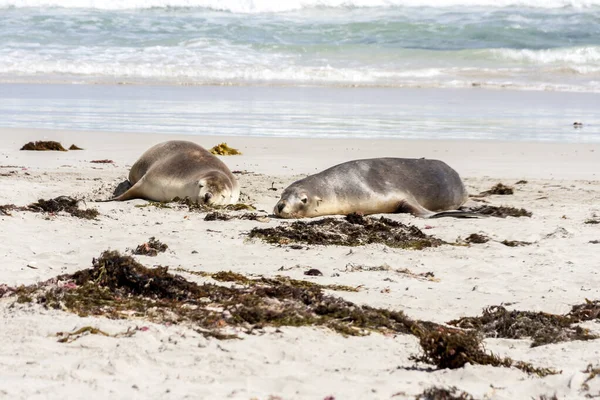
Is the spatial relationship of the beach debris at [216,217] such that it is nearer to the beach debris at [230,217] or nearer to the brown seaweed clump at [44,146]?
the beach debris at [230,217]

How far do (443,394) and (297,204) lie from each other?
5.01 m

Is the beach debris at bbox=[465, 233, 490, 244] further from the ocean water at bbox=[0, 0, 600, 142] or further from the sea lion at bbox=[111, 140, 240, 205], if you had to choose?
the ocean water at bbox=[0, 0, 600, 142]

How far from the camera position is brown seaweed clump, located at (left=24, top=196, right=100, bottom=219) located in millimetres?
7344

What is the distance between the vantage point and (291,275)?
5.58 meters

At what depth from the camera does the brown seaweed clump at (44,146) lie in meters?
12.0

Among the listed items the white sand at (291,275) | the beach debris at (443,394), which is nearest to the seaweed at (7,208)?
the white sand at (291,275)

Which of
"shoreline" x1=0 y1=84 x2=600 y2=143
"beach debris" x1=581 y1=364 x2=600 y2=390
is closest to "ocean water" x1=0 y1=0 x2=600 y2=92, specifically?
"shoreline" x1=0 y1=84 x2=600 y2=143

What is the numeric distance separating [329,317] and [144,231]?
9.63 ft

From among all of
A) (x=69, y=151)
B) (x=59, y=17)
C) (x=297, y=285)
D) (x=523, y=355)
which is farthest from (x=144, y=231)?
(x=59, y=17)

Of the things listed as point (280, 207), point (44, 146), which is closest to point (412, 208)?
point (280, 207)

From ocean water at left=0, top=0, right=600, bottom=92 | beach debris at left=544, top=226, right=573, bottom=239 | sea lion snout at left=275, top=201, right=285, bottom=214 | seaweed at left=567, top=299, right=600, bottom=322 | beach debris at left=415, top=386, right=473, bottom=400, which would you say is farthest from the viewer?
ocean water at left=0, top=0, right=600, bottom=92

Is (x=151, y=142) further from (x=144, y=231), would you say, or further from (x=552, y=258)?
(x=552, y=258)

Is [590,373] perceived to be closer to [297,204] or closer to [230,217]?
[230,217]

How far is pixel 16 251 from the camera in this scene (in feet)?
18.6
